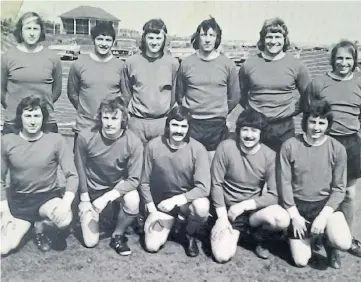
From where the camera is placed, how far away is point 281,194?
2414mm

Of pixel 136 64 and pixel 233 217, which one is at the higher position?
pixel 136 64

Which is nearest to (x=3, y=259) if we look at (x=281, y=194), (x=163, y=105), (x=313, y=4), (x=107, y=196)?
(x=107, y=196)

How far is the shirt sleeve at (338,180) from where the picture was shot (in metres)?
2.39

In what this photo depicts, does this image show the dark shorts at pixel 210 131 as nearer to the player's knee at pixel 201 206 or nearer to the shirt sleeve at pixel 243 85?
the shirt sleeve at pixel 243 85

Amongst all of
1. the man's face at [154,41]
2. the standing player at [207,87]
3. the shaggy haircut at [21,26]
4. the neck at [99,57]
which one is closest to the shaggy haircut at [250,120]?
the standing player at [207,87]

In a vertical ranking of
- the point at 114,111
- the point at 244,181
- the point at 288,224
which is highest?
the point at 114,111

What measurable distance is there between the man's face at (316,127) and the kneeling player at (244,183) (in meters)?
0.20

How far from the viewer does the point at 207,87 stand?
2455 millimetres

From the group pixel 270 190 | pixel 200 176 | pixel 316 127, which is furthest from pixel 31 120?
pixel 316 127

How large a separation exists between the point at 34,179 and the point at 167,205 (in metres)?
0.64

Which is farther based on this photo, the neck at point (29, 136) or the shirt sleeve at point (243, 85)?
the shirt sleeve at point (243, 85)

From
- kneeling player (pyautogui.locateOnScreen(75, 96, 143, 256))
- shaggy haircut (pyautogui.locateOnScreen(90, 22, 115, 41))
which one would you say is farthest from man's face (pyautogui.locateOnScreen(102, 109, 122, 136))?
shaggy haircut (pyautogui.locateOnScreen(90, 22, 115, 41))

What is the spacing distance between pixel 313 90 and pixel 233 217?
73 centimetres

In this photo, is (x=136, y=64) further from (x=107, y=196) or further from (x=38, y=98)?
(x=107, y=196)
